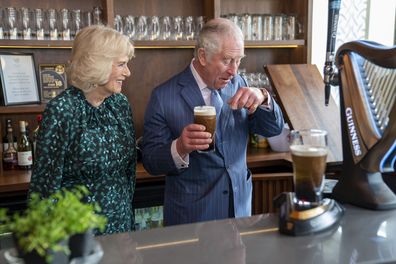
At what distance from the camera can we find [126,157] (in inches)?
73.2

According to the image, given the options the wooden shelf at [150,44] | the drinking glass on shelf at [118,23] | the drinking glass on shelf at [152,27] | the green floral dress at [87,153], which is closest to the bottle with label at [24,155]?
the wooden shelf at [150,44]

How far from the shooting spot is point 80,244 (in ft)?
3.13

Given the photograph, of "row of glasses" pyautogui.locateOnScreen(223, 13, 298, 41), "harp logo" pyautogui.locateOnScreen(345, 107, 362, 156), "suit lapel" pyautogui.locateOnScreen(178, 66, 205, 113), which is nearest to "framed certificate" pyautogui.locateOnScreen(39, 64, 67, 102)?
"row of glasses" pyautogui.locateOnScreen(223, 13, 298, 41)

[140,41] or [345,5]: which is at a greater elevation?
[345,5]

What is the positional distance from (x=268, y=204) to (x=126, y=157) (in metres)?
1.21

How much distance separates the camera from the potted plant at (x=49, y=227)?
33.5 inches

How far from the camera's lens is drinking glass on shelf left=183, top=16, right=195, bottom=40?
10.4 feet

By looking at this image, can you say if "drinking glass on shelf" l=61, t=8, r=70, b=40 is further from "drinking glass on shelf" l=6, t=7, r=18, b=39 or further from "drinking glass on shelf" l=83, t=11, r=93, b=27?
"drinking glass on shelf" l=6, t=7, r=18, b=39

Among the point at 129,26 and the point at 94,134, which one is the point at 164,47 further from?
the point at 94,134

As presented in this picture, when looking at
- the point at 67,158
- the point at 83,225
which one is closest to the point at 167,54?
the point at 67,158

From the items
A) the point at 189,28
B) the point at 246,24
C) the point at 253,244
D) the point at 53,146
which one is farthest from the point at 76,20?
the point at 253,244

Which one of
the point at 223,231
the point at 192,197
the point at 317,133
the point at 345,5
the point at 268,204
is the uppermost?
the point at 345,5

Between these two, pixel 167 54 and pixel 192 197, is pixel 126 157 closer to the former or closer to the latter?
pixel 192 197

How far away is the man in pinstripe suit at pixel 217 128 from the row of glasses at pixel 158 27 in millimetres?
1104
